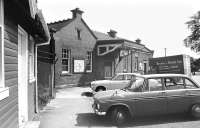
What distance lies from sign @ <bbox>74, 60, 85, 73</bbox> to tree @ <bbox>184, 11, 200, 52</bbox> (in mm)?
36424

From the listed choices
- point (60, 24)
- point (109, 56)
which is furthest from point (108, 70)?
point (60, 24)

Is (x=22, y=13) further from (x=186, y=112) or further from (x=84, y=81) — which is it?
(x=84, y=81)

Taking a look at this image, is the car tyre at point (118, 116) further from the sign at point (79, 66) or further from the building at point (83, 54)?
the sign at point (79, 66)

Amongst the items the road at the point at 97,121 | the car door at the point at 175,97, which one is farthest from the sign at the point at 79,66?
the car door at the point at 175,97

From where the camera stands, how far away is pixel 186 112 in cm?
852

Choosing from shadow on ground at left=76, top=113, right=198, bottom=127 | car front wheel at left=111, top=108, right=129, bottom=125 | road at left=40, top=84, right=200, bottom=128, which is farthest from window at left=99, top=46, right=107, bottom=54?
car front wheel at left=111, top=108, right=129, bottom=125

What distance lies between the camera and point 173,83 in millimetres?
8578

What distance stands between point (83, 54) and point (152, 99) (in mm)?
16713

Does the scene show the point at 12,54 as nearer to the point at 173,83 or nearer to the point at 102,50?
the point at 173,83

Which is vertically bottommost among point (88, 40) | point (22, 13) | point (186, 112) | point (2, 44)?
point (186, 112)

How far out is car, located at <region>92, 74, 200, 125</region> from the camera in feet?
26.2

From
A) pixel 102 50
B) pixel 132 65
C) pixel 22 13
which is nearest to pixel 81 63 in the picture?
A: pixel 102 50

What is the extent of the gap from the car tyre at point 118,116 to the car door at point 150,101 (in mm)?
423

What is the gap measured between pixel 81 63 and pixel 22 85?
16669 millimetres
